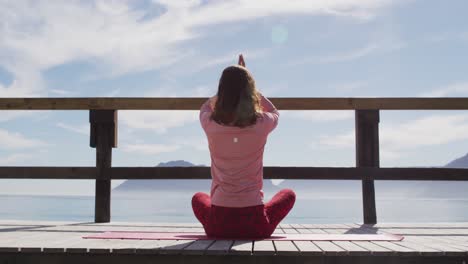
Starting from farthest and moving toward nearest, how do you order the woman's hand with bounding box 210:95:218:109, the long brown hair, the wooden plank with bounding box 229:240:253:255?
the woman's hand with bounding box 210:95:218:109
the long brown hair
the wooden plank with bounding box 229:240:253:255

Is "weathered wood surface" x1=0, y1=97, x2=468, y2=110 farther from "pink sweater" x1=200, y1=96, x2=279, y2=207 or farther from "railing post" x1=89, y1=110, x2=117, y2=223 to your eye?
"pink sweater" x1=200, y1=96, x2=279, y2=207

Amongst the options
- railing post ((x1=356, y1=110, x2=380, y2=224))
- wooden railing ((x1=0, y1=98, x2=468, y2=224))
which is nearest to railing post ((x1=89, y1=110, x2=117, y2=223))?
wooden railing ((x1=0, y1=98, x2=468, y2=224))

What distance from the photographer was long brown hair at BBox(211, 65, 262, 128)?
3.42 m

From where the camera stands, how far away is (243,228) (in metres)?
3.53

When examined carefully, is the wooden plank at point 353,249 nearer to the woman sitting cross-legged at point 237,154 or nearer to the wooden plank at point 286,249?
the wooden plank at point 286,249

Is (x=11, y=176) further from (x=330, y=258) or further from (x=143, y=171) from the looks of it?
(x=330, y=258)

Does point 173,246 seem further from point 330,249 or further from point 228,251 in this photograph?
point 330,249

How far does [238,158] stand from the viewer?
3.52 metres

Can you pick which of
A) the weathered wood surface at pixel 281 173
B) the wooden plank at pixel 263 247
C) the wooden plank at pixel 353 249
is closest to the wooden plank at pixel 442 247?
the wooden plank at pixel 353 249

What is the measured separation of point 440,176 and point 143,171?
2.90 m

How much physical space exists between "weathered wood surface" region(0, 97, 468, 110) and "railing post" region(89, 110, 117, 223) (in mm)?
111

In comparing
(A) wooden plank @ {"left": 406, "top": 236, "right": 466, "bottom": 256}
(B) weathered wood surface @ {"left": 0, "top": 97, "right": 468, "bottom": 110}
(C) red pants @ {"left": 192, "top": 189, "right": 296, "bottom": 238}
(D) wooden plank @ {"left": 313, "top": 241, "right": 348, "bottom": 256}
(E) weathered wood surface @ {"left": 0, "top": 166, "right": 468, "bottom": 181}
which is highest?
(B) weathered wood surface @ {"left": 0, "top": 97, "right": 468, "bottom": 110}

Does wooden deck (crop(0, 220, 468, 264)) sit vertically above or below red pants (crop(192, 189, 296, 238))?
below

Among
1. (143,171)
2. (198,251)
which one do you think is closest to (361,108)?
(143,171)
